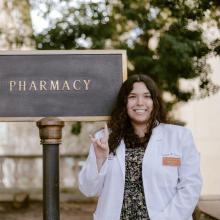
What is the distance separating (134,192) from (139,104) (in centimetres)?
61

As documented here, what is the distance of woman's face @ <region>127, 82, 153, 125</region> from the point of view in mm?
3574

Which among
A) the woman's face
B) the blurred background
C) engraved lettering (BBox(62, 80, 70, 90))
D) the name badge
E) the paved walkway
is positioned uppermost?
the blurred background

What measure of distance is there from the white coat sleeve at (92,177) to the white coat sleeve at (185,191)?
433mm

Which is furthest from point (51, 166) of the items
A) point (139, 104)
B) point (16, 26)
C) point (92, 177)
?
point (16, 26)

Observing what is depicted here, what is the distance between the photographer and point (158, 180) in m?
3.35

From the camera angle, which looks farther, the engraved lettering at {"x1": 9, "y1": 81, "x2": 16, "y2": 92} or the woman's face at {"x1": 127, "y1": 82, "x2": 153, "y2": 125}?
the engraved lettering at {"x1": 9, "y1": 81, "x2": 16, "y2": 92}

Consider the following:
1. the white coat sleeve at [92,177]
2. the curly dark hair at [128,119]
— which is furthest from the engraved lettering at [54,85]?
the white coat sleeve at [92,177]

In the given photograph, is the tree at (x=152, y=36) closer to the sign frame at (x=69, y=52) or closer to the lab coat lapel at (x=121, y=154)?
the sign frame at (x=69, y=52)

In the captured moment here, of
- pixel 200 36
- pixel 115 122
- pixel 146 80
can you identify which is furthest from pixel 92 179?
pixel 200 36

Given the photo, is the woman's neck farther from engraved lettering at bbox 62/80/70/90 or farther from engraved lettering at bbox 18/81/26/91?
engraved lettering at bbox 18/81/26/91

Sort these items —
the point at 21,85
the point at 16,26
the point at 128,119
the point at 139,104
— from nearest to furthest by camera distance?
the point at 139,104
the point at 128,119
the point at 21,85
the point at 16,26

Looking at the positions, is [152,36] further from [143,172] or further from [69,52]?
[143,172]

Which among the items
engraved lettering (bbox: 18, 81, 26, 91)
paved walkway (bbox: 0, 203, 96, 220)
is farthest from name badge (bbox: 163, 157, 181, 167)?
paved walkway (bbox: 0, 203, 96, 220)

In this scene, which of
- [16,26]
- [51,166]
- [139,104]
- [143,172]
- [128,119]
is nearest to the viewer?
[143,172]
